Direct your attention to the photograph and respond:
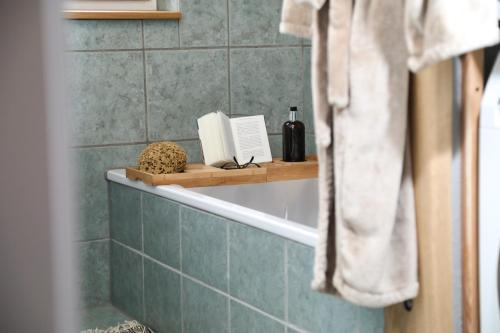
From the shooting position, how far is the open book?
3125mm

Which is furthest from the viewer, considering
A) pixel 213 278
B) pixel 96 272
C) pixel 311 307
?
pixel 96 272

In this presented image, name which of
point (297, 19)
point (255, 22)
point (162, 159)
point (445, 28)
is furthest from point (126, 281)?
point (445, 28)

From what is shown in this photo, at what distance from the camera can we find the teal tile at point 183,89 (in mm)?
3412

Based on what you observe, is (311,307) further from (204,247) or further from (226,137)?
(226,137)

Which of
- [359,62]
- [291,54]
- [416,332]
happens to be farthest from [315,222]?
[359,62]

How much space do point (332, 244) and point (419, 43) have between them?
0.48 metres

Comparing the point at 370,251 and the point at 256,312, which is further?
the point at 256,312

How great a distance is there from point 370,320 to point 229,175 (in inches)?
48.4

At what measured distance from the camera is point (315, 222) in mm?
3176

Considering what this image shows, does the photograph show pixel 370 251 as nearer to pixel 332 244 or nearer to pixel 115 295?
pixel 332 244

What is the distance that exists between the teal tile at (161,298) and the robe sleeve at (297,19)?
4.56 feet

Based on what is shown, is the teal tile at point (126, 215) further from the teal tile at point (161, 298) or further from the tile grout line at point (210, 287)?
the teal tile at point (161, 298)

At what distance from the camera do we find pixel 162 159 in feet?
9.67

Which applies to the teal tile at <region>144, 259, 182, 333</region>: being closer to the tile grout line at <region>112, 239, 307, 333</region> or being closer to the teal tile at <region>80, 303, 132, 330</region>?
the tile grout line at <region>112, 239, 307, 333</region>
